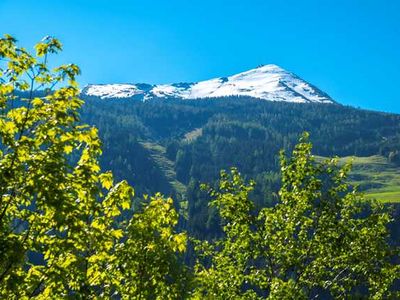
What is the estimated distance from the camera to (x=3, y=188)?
15.4 m

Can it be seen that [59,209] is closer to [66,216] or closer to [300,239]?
[66,216]

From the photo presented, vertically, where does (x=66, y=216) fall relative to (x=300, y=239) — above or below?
above

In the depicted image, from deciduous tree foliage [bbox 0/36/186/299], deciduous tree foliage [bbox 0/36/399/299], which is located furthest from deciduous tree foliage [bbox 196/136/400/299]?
deciduous tree foliage [bbox 0/36/186/299]

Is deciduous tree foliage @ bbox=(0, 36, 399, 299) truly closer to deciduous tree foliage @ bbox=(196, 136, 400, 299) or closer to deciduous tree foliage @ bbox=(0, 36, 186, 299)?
deciduous tree foliage @ bbox=(0, 36, 186, 299)

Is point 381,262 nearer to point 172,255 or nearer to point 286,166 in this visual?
point 286,166

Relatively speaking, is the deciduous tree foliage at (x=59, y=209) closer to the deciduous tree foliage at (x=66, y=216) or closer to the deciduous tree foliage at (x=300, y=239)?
the deciduous tree foliage at (x=66, y=216)

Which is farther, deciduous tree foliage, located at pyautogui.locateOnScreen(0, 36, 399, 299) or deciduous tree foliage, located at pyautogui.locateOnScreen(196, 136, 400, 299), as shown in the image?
deciduous tree foliage, located at pyautogui.locateOnScreen(196, 136, 400, 299)

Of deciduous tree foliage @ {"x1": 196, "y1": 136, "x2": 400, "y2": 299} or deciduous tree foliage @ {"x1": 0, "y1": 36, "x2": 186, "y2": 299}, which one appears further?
deciduous tree foliage @ {"x1": 196, "y1": 136, "x2": 400, "y2": 299}

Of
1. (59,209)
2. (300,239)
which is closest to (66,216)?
(59,209)

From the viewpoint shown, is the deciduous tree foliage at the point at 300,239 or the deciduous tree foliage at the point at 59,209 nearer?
the deciduous tree foliage at the point at 59,209

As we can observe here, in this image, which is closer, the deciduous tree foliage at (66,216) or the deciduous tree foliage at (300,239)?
the deciduous tree foliage at (66,216)

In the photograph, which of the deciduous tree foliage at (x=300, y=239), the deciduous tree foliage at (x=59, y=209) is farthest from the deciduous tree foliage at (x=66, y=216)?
the deciduous tree foliage at (x=300, y=239)

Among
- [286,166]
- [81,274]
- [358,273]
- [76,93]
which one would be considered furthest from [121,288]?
[358,273]

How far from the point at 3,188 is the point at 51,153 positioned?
1.70m
